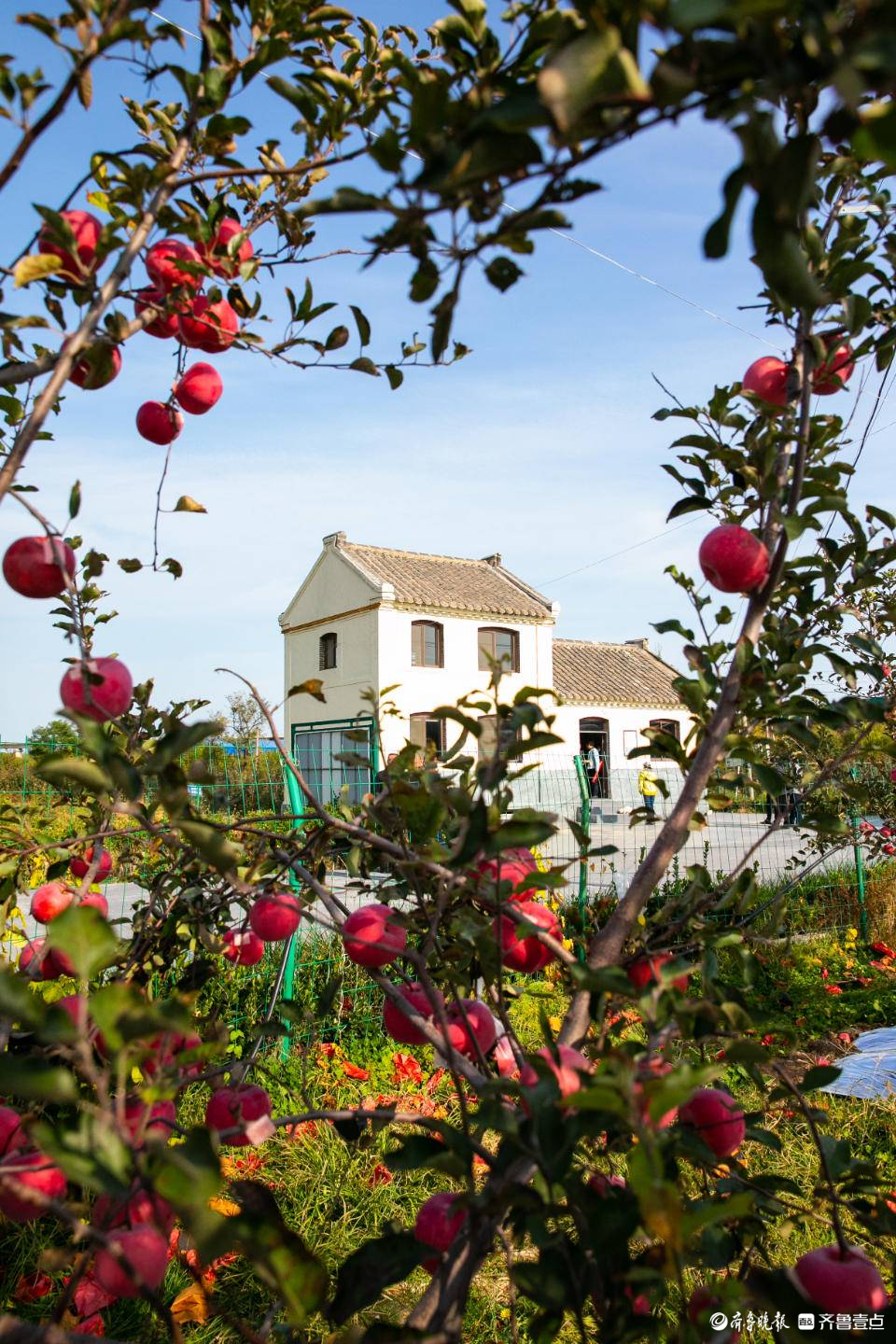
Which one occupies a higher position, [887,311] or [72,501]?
[887,311]

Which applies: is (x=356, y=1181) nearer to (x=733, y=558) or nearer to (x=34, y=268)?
(x=733, y=558)

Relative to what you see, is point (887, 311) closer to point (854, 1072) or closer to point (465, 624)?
point (854, 1072)

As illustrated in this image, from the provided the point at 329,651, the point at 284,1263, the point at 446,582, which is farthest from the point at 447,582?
the point at 284,1263

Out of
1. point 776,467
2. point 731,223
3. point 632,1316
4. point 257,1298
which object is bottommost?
point 257,1298

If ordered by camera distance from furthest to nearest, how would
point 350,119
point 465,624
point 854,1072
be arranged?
point 465,624
point 854,1072
point 350,119

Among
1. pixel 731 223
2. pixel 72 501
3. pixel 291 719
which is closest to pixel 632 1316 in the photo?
pixel 731 223

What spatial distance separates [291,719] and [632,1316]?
23.1m

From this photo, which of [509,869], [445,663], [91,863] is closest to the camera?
[509,869]

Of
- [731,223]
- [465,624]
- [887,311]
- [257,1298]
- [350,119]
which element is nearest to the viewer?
[731,223]

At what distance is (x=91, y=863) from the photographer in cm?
188

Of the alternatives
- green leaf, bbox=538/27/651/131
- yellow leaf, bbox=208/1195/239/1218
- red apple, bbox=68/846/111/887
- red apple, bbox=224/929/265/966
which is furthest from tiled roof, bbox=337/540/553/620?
green leaf, bbox=538/27/651/131

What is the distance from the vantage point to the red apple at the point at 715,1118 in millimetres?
1146

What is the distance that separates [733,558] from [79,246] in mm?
1012

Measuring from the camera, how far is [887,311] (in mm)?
1410
